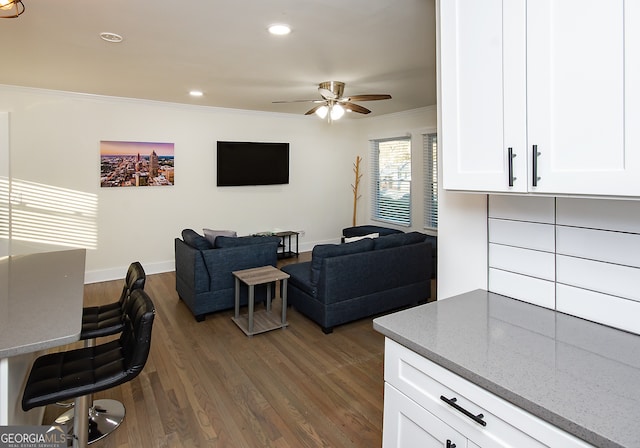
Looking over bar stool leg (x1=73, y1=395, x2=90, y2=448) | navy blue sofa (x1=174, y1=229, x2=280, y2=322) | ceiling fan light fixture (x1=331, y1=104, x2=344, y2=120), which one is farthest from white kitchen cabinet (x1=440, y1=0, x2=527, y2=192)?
ceiling fan light fixture (x1=331, y1=104, x2=344, y2=120)

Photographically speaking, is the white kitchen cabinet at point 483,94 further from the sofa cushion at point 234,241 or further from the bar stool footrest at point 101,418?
the sofa cushion at point 234,241

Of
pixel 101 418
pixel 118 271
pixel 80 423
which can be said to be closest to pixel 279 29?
pixel 80 423

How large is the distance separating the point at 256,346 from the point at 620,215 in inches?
113

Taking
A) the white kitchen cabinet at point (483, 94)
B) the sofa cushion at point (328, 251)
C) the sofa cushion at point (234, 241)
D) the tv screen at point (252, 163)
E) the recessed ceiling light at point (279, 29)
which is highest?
the recessed ceiling light at point (279, 29)

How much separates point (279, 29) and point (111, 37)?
4.42 ft

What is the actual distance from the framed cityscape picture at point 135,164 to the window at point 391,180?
378cm

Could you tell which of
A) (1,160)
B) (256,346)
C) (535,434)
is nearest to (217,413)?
(256,346)

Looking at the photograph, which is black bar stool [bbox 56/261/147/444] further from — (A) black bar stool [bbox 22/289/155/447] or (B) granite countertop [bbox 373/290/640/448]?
(B) granite countertop [bbox 373/290/640/448]

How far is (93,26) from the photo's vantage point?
277cm

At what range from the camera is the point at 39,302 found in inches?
70.6

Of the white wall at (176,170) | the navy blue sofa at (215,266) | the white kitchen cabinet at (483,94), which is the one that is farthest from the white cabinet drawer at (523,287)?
the white wall at (176,170)

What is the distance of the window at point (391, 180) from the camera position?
6.77 m

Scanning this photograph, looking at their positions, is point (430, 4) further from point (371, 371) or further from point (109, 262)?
point (109, 262)

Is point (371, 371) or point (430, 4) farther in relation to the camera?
point (371, 371)
